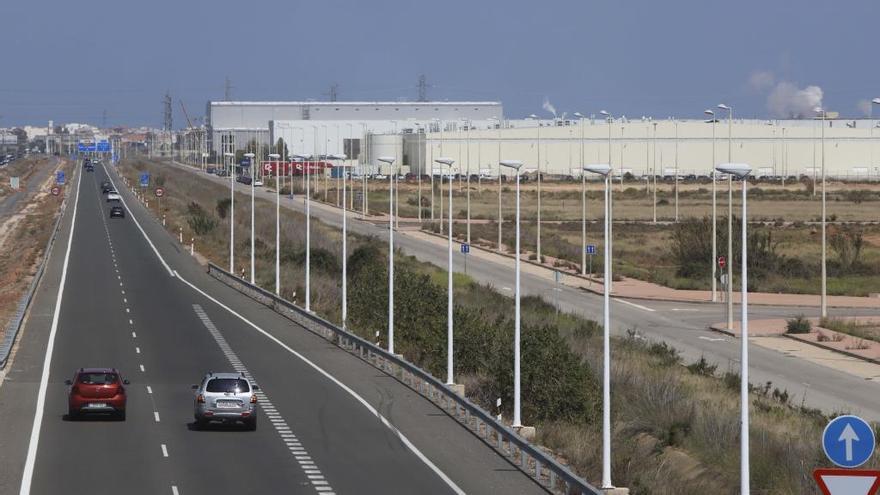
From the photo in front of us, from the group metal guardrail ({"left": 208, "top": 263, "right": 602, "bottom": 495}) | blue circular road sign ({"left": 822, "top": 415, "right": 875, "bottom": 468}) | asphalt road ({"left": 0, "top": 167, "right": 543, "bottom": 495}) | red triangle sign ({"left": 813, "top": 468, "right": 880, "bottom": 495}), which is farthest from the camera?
asphalt road ({"left": 0, "top": 167, "right": 543, "bottom": 495})

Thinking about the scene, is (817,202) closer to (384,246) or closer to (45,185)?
(384,246)

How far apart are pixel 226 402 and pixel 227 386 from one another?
35 cm

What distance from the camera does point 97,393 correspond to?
102ft

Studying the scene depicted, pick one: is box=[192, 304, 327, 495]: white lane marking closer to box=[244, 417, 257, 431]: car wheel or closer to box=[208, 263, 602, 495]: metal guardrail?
box=[244, 417, 257, 431]: car wheel

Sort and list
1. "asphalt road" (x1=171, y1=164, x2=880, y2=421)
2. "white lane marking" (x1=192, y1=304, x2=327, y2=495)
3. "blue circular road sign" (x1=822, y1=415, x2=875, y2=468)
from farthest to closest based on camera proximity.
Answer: "asphalt road" (x1=171, y1=164, x2=880, y2=421) → "white lane marking" (x1=192, y1=304, x2=327, y2=495) → "blue circular road sign" (x1=822, y1=415, x2=875, y2=468)

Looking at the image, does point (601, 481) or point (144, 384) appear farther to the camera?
point (144, 384)

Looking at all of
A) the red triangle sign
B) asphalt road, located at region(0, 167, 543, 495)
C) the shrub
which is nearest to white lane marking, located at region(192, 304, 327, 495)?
asphalt road, located at region(0, 167, 543, 495)

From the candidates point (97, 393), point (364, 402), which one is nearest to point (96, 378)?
point (97, 393)

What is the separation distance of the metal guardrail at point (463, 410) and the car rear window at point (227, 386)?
469 cm

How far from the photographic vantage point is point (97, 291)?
209 ft

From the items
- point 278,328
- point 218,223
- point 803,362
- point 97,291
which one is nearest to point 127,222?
point 218,223

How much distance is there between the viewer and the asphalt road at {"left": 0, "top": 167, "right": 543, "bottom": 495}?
24.9m

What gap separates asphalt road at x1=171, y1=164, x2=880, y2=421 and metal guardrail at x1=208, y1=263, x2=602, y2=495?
10.5 m

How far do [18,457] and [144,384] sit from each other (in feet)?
35.3
